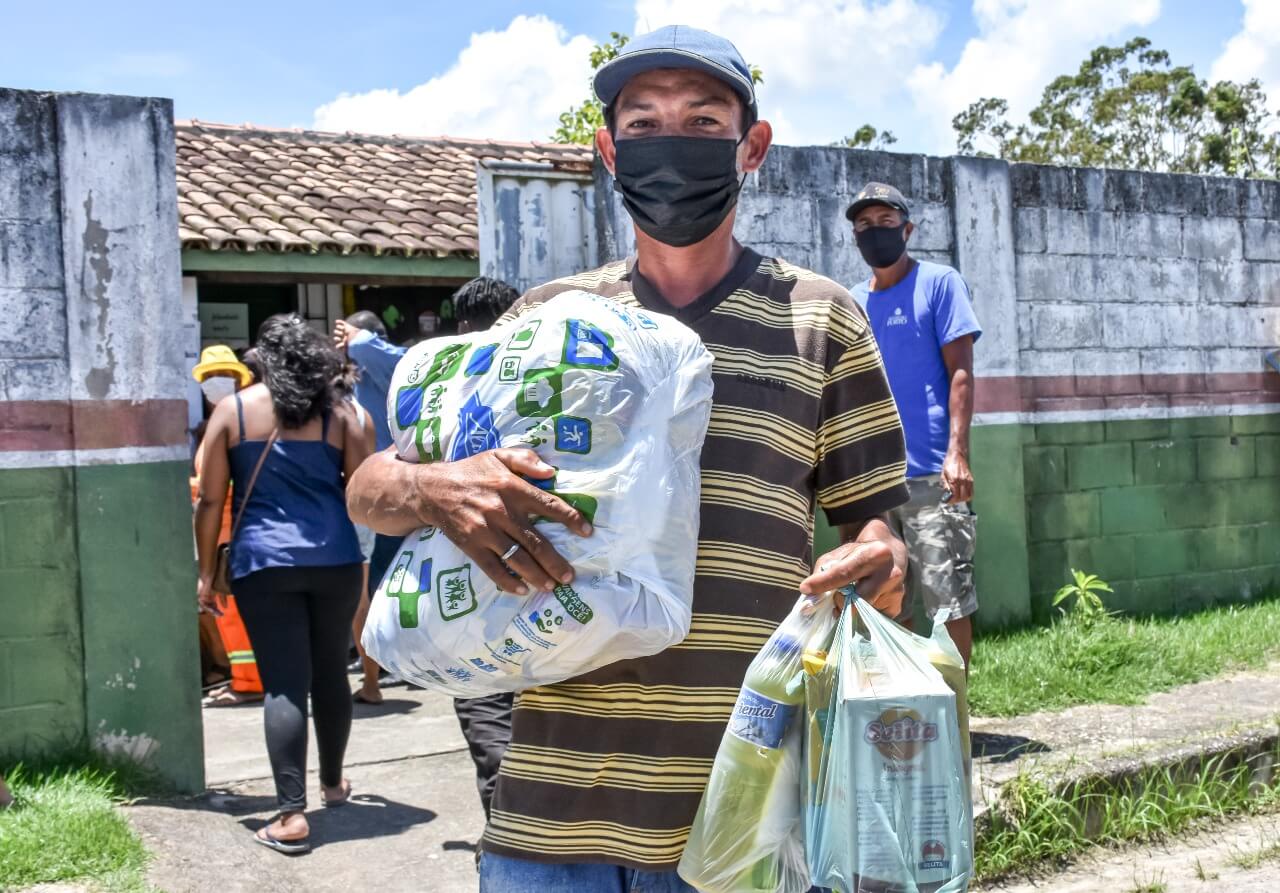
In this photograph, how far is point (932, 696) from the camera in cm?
179

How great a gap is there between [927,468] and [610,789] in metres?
3.46

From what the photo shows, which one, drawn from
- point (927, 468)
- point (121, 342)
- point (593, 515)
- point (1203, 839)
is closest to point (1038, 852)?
point (1203, 839)

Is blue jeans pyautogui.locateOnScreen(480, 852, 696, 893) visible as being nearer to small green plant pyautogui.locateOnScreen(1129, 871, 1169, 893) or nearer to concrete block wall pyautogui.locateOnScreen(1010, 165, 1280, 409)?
small green plant pyautogui.locateOnScreen(1129, 871, 1169, 893)

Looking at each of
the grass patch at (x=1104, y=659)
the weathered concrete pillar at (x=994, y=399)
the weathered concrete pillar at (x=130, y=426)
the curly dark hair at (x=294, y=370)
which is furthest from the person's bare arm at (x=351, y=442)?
the weathered concrete pillar at (x=994, y=399)

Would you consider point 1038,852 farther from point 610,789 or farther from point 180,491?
point 180,491

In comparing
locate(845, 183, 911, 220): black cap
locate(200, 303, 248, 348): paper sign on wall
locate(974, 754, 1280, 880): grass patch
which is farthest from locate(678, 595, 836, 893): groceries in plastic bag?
locate(200, 303, 248, 348): paper sign on wall

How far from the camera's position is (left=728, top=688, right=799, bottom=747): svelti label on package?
6.03 feet

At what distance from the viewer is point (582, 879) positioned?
6.26 ft

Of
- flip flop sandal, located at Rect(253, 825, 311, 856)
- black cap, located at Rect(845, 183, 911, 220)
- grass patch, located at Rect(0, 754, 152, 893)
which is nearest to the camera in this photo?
grass patch, located at Rect(0, 754, 152, 893)

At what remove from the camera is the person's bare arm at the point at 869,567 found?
1.91m

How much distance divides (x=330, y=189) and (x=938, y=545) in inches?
296

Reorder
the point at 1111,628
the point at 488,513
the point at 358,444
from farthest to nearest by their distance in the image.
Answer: the point at 1111,628, the point at 358,444, the point at 488,513

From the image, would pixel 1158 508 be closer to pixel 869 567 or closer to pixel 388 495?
pixel 869 567

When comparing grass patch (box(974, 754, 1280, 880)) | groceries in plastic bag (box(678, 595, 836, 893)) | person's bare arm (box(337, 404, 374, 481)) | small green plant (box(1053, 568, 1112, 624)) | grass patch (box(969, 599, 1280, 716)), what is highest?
person's bare arm (box(337, 404, 374, 481))
